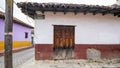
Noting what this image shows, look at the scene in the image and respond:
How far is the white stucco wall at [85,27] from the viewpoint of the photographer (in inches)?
499

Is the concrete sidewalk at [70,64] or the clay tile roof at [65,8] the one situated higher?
the clay tile roof at [65,8]

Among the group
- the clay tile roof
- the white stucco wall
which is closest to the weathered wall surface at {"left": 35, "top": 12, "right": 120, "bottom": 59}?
the white stucco wall

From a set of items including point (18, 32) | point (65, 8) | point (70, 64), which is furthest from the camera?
point (18, 32)

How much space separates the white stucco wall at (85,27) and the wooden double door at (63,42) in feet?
0.85

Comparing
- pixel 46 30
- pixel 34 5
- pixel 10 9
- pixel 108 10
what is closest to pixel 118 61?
pixel 108 10

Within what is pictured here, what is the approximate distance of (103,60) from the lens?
1304 centimetres

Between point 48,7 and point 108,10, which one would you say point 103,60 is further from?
point 48,7

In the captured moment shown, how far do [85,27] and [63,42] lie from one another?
1492 mm

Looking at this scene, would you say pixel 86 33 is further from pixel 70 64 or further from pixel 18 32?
pixel 18 32

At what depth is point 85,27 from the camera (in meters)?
13.0

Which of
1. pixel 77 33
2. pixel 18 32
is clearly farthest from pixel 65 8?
pixel 18 32

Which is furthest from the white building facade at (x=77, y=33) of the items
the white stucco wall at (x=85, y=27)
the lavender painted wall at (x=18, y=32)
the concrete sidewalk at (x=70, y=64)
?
the lavender painted wall at (x=18, y=32)

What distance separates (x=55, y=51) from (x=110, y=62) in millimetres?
3099

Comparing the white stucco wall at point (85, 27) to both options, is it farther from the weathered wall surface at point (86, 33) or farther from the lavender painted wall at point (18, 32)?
the lavender painted wall at point (18, 32)
